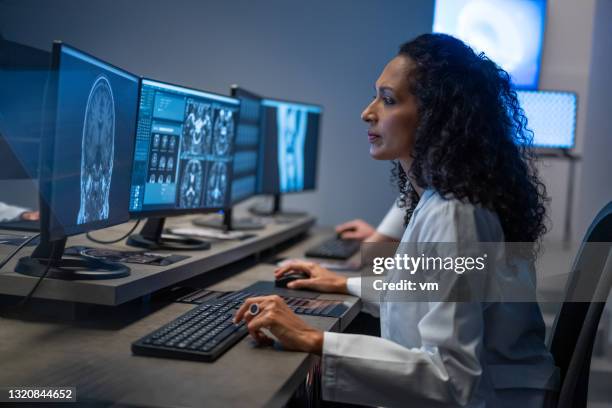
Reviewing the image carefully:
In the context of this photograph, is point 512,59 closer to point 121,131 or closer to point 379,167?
point 379,167

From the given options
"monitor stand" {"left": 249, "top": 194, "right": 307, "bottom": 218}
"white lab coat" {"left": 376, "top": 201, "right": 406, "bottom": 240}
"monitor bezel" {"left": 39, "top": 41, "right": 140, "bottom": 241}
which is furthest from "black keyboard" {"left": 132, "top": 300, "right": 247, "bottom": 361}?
"monitor stand" {"left": 249, "top": 194, "right": 307, "bottom": 218}

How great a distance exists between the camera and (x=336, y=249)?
2383 millimetres

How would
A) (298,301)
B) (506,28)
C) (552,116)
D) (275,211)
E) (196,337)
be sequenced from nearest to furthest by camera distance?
(196,337) < (298,301) < (506,28) < (552,116) < (275,211)

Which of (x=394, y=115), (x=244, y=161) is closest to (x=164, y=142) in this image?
(x=394, y=115)

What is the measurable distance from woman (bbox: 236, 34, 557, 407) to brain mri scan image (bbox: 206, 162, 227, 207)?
2.37 feet

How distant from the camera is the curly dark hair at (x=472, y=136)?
3.84 ft

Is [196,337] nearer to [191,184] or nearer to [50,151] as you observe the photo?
[50,151]

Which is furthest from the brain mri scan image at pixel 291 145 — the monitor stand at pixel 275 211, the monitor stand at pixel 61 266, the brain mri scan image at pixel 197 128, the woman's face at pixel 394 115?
the monitor stand at pixel 61 266

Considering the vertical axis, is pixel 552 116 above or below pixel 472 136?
above

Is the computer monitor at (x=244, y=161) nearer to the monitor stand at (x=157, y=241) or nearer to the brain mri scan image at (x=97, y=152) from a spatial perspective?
the monitor stand at (x=157, y=241)

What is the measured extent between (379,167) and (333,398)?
1169mm

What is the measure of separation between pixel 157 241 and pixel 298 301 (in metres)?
0.46

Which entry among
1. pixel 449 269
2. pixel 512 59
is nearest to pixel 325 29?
pixel 512 59

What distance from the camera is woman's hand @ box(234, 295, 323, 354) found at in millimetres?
1152
